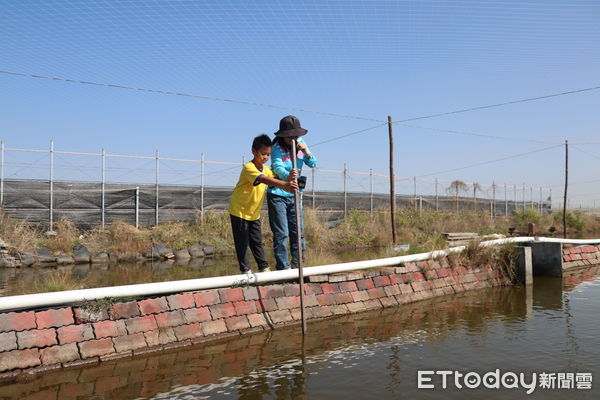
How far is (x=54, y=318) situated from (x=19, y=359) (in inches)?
17.0

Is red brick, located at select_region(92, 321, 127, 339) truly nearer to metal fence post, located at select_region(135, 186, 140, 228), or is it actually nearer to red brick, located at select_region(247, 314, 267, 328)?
red brick, located at select_region(247, 314, 267, 328)

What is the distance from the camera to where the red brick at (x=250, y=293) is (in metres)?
5.66

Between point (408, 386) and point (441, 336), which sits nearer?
point (408, 386)

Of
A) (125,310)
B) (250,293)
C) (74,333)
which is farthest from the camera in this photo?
(250,293)

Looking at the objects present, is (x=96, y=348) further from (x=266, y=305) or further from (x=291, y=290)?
(x=291, y=290)

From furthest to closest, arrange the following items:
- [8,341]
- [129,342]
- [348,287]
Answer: [348,287] → [129,342] → [8,341]

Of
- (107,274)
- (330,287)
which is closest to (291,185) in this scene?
(330,287)

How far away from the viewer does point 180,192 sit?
18734mm

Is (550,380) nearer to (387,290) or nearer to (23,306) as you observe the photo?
(387,290)

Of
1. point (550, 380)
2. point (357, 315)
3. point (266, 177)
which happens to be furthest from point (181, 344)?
point (550, 380)

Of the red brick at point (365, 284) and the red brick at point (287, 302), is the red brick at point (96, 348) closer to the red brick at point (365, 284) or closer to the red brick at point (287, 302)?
the red brick at point (287, 302)

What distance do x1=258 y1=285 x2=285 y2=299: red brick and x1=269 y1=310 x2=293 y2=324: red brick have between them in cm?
21

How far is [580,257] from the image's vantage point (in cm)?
1288

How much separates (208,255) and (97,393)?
1193cm
